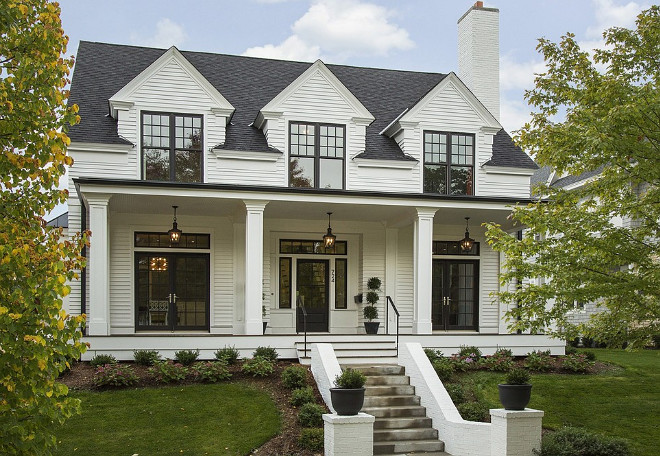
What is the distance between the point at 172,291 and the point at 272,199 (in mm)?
4175

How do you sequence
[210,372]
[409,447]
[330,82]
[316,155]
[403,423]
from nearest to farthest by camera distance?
[409,447] → [403,423] → [210,372] → [316,155] → [330,82]

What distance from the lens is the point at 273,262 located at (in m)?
19.6

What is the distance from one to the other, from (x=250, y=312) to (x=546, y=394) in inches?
267

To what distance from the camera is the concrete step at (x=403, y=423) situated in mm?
12367

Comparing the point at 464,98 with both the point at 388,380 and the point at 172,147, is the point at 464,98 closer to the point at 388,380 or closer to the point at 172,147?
the point at 172,147

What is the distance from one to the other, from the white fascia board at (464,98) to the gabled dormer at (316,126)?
4.55 feet

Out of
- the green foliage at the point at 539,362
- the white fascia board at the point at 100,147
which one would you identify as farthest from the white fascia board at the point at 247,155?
the green foliage at the point at 539,362

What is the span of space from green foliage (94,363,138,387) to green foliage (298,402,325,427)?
3.61 metres

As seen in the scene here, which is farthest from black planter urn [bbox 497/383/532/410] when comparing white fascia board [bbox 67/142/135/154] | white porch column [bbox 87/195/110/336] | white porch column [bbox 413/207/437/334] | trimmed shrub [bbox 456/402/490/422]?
white fascia board [bbox 67/142/135/154]

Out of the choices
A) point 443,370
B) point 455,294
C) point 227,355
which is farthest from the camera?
point 455,294

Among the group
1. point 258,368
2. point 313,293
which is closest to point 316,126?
point 313,293

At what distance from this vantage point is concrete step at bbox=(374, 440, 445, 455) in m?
11.8

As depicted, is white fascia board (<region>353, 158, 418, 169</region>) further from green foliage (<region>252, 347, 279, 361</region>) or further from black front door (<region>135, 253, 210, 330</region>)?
green foliage (<region>252, 347, 279, 361</region>)

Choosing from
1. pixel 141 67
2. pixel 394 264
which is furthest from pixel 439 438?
pixel 141 67
